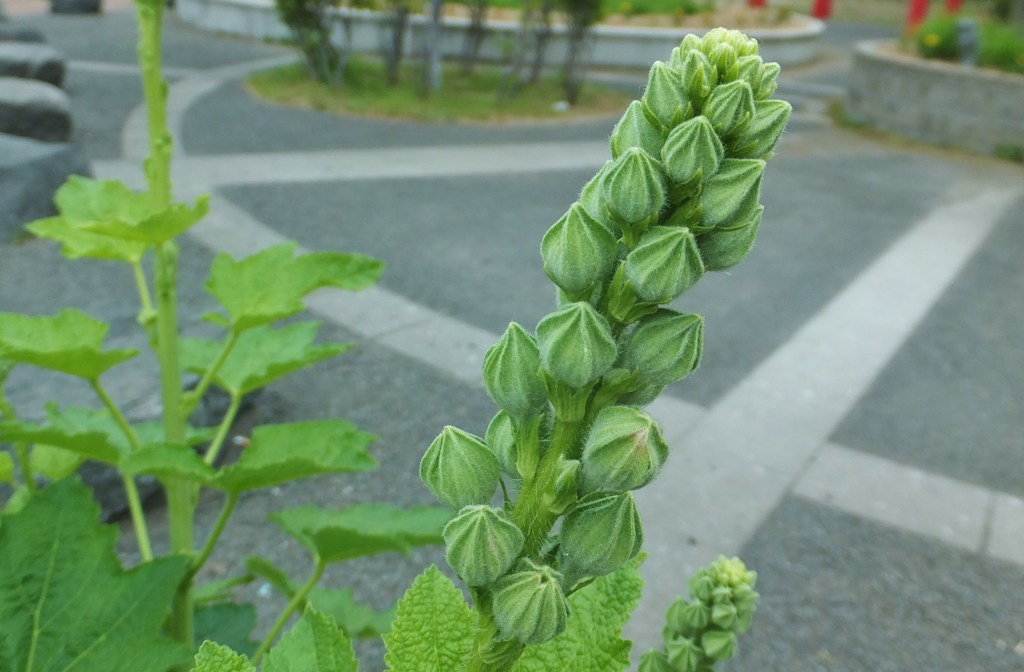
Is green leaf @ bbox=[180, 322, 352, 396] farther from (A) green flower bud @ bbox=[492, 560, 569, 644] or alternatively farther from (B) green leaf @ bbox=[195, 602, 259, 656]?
(A) green flower bud @ bbox=[492, 560, 569, 644]

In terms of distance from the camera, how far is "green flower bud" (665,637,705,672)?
1.19m

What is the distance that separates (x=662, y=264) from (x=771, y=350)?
5.72m

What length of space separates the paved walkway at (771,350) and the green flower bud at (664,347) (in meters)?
3.10

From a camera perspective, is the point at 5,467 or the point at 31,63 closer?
the point at 5,467

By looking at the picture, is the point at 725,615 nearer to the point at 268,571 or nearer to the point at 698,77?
the point at 698,77

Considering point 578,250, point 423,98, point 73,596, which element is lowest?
point 423,98

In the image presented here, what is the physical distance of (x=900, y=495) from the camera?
4793 mm

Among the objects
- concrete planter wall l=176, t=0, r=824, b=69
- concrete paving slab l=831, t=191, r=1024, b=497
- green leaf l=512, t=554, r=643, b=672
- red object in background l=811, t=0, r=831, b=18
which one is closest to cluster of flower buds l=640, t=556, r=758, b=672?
green leaf l=512, t=554, r=643, b=672

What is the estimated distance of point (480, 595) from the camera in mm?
913

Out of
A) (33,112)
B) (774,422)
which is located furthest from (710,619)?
(33,112)

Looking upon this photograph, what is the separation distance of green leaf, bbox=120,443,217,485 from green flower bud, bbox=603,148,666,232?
1.13 metres

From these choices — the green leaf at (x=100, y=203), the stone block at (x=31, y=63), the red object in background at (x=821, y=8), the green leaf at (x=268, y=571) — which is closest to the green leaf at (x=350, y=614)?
the green leaf at (x=268, y=571)

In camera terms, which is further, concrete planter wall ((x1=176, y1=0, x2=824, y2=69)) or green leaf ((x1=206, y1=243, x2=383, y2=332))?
concrete planter wall ((x1=176, y1=0, x2=824, y2=69))

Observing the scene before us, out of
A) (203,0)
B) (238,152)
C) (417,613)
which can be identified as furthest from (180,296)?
(203,0)
